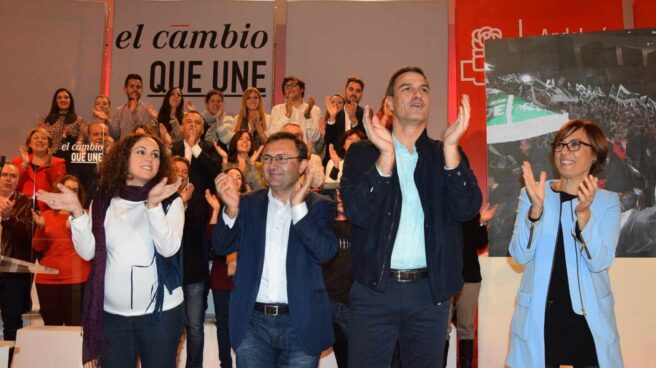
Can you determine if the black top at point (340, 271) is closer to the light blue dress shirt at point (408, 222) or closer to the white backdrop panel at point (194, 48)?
the light blue dress shirt at point (408, 222)

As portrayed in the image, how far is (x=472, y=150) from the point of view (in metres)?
8.12

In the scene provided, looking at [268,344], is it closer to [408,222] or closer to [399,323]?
[399,323]

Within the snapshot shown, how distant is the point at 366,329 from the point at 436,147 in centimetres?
84


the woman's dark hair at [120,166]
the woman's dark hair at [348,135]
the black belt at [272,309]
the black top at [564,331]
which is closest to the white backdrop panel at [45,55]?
the woman's dark hair at [348,135]

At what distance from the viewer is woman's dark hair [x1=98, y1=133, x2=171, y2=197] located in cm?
325

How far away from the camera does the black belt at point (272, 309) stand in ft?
9.50

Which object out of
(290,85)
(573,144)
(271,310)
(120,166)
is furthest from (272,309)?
(290,85)

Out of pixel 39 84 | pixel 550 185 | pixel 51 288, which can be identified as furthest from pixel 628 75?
pixel 39 84

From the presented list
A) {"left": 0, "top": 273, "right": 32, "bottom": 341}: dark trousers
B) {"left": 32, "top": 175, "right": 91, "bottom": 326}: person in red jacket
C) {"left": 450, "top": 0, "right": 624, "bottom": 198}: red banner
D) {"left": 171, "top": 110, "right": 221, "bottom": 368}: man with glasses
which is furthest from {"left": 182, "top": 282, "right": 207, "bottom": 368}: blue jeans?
{"left": 450, "top": 0, "right": 624, "bottom": 198}: red banner

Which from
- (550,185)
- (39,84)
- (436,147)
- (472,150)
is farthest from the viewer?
(39,84)

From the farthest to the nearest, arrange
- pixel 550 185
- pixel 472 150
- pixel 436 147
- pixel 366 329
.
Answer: pixel 472 150, pixel 550 185, pixel 436 147, pixel 366 329

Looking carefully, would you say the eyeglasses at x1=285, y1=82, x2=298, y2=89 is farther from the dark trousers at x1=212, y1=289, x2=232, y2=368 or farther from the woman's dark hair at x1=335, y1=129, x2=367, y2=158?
the dark trousers at x1=212, y1=289, x2=232, y2=368

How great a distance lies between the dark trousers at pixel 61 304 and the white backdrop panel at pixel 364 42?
459cm

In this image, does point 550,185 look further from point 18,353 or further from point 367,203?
point 18,353
